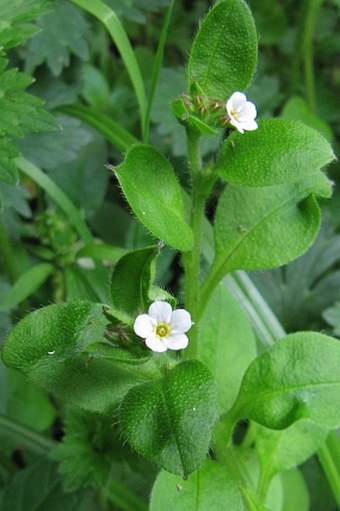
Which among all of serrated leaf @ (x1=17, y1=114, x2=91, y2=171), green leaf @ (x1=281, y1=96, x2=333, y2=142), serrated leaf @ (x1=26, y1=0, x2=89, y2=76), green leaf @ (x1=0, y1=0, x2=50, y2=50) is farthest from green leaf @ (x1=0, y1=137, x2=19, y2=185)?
green leaf @ (x1=281, y1=96, x2=333, y2=142)

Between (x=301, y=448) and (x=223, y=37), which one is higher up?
(x=223, y=37)

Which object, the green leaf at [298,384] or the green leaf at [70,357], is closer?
the green leaf at [70,357]

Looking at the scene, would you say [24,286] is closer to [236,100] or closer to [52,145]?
[52,145]

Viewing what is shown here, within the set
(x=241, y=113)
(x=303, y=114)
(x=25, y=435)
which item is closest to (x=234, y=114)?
(x=241, y=113)

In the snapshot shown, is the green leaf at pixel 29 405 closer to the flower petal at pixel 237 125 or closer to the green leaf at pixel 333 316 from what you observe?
the green leaf at pixel 333 316

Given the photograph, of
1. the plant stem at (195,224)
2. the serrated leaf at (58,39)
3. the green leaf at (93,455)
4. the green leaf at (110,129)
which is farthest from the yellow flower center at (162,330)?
the serrated leaf at (58,39)

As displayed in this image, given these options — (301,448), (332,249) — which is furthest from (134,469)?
(332,249)

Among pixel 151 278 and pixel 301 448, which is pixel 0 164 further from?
pixel 301 448
